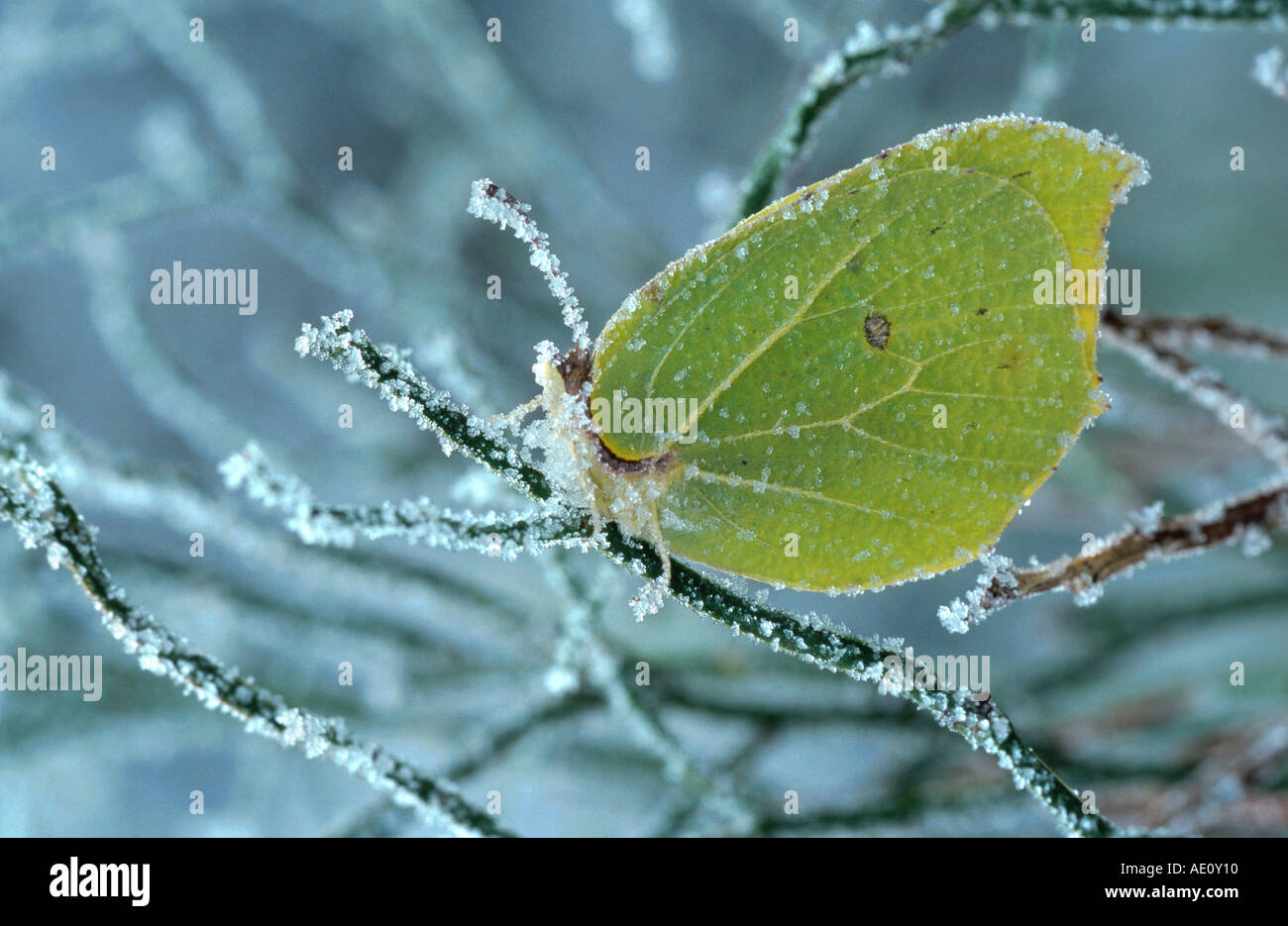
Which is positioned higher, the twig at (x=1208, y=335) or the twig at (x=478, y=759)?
the twig at (x=1208, y=335)

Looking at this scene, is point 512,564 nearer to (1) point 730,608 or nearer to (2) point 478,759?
(2) point 478,759

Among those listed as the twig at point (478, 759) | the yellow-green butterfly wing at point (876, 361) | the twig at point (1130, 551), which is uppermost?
the yellow-green butterfly wing at point (876, 361)

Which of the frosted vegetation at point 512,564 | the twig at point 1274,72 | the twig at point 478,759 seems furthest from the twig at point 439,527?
the twig at point 1274,72

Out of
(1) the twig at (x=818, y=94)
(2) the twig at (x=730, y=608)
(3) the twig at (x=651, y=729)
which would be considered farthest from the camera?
(3) the twig at (x=651, y=729)

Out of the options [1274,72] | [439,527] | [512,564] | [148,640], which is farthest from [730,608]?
[512,564]

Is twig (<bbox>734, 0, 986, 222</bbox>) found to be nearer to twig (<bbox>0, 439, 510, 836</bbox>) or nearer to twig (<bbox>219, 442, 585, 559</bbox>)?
twig (<bbox>219, 442, 585, 559</bbox>)

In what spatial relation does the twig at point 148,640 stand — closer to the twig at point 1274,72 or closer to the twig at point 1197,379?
the twig at point 1197,379
